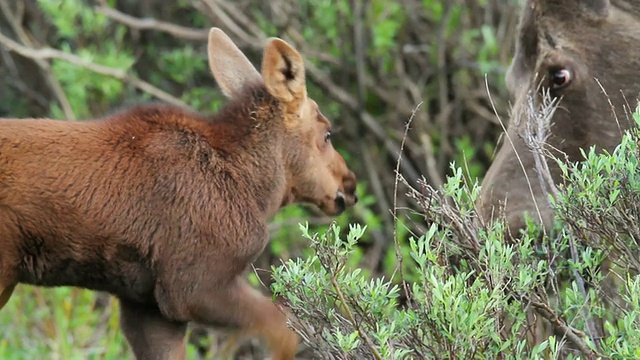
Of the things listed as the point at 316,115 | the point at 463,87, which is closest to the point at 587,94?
the point at 316,115

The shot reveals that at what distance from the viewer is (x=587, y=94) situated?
19.5 ft

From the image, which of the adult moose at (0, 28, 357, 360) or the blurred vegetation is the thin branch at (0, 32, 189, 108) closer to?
the blurred vegetation

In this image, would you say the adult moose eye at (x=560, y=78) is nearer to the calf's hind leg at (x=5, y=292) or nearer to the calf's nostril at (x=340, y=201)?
the calf's nostril at (x=340, y=201)

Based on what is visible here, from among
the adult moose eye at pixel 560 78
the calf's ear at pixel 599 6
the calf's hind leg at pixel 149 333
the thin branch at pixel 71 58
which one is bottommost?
the thin branch at pixel 71 58

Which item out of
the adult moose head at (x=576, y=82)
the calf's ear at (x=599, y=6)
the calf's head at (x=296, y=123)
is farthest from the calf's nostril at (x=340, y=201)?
the calf's ear at (x=599, y=6)

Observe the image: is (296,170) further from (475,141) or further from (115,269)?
(475,141)

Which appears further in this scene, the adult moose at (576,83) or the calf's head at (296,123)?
the adult moose at (576,83)

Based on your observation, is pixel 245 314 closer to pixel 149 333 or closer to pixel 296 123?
pixel 149 333

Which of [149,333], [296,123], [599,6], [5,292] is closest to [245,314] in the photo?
[149,333]

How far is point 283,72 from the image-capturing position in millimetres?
5430

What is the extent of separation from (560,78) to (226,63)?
1765mm

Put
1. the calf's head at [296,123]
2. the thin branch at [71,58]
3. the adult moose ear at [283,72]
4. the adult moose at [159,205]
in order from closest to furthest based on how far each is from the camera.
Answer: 1. the adult moose at [159,205]
2. the adult moose ear at [283,72]
3. the calf's head at [296,123]
4. the thin branch at [71,58]

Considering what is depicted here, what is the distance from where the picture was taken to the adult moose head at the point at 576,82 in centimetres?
588

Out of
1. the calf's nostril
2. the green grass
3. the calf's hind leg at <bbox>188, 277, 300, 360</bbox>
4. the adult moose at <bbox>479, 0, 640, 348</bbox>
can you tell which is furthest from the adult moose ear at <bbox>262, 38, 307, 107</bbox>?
the green grass
